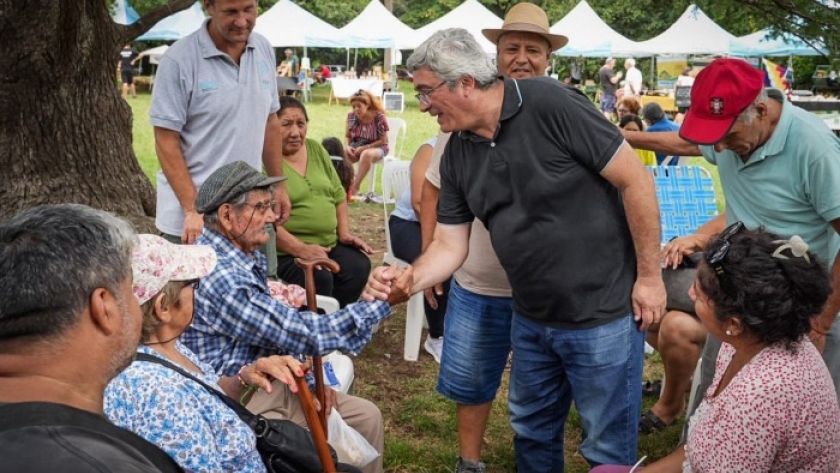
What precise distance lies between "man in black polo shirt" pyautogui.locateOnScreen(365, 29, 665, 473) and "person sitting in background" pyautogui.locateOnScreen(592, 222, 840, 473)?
509mm

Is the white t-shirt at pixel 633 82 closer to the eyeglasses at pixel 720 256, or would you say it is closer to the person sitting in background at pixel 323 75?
the person sitting in background at pixel 323 75

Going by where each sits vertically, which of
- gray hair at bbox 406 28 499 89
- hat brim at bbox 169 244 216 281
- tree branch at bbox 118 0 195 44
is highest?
tree branch at bbox 118 0 195 44

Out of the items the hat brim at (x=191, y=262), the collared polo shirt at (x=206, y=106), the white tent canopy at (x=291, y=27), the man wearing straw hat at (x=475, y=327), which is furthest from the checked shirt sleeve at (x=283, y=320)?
the white tent canopy at (x=291, y=27)

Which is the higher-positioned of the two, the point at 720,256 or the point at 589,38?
the point at 589,38

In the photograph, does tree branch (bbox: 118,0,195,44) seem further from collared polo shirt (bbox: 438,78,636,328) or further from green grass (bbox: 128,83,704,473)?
collared polo shirt (bbox: 438,78,636,328)

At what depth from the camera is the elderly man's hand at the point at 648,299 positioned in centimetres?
316

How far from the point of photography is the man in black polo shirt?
10.1 ft

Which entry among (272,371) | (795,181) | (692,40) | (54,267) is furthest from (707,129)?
(692,40)

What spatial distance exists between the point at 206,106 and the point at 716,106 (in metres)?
2.19

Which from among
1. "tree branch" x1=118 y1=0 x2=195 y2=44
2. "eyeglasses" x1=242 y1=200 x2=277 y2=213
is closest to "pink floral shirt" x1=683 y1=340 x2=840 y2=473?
"eyeglasses" x1=242 y1=200 x2=277 y2=213

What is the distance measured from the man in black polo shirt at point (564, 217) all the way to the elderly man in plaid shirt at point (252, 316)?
8.0 inches

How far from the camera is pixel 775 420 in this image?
2404 mm

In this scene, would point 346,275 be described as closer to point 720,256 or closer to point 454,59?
point 454,59

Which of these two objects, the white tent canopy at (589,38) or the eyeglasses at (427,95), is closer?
the eyeglasses at (427,95)
